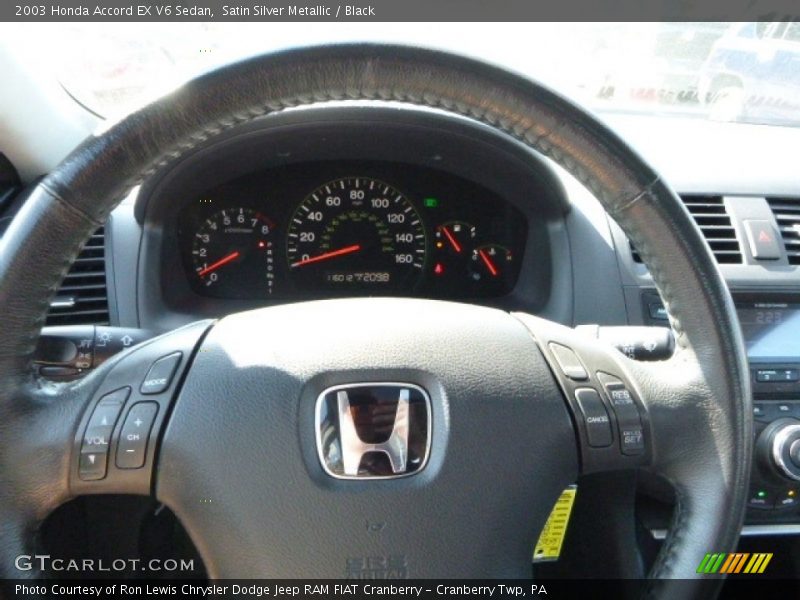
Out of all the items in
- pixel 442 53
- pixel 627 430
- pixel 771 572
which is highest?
pixel 442 53

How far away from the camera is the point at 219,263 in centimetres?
237

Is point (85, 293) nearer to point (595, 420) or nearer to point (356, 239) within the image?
point (356, 239)

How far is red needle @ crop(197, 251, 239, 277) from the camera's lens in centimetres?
237

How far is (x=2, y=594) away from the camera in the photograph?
3.86 feet

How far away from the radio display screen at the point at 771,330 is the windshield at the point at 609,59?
2.11 feet

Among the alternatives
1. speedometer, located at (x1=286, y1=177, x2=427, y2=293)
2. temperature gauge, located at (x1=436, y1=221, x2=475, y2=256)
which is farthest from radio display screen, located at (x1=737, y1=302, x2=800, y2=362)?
speedometer, located at (x1=286, y1=177, x2=427, y2=293)

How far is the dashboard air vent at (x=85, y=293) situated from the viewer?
199cm

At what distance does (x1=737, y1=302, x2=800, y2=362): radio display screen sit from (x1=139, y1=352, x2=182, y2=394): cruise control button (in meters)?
1.36

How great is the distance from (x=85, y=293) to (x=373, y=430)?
1067 mm

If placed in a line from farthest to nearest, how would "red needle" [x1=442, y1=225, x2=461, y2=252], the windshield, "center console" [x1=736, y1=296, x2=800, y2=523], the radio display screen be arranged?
"red needle" [x1=442, y1=225, x2=461, y2=252]
the windshield
the radio display screen
"center console" [x1=736, y1=296, x2=800, y2=523]

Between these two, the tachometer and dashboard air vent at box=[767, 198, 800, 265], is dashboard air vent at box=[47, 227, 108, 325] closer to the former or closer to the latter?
the tachometer
